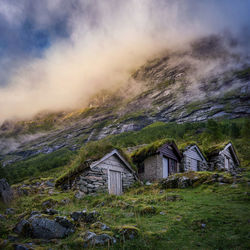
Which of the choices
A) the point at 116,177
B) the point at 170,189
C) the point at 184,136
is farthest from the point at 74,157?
the point at 184,136

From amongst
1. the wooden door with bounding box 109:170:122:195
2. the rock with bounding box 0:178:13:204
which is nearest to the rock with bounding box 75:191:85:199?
the wooden door with bounding box 109:170:122:195

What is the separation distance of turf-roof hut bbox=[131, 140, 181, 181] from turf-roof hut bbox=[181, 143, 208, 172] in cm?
199

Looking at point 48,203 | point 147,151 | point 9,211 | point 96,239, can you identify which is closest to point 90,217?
point 96,239

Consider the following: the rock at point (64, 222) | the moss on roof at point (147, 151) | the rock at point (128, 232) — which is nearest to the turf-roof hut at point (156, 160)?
the moss on roof at point (147, 151)

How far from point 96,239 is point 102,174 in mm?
11621

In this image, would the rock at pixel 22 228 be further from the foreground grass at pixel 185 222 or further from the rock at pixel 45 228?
the foreground grass at pixel 185 222

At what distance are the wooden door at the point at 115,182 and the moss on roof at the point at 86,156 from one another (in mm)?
1825

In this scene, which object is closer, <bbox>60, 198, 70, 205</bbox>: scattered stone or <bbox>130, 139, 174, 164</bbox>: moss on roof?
<bbox>60, 198, 70, 205</bbox>: scattered stone

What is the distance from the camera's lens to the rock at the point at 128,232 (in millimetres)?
7260

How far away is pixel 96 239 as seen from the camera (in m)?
6.87

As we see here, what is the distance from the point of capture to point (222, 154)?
106 feet

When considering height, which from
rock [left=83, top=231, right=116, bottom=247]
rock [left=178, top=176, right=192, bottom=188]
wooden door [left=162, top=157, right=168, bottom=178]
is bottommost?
rock [left=83, top=231, right=116, bottom=247]

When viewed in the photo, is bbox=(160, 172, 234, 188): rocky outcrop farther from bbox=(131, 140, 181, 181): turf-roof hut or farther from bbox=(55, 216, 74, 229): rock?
bbox=(55, 216, 74, 229): rock

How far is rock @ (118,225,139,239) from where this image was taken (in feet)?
23.8
